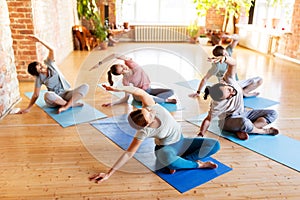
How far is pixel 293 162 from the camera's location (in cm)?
212

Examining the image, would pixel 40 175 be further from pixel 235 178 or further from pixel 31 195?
pixel 235 178

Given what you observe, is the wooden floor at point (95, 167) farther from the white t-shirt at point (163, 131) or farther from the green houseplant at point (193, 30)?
the green houseplant at point (193, 30)

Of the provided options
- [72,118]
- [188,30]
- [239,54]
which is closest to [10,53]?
[72,118]

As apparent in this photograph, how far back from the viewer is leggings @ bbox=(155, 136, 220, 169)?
189cm

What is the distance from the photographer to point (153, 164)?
208cm

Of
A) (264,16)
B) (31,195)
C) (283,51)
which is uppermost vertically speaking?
(264,16)

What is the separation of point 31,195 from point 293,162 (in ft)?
6.09

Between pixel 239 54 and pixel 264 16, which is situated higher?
pixel 264 16

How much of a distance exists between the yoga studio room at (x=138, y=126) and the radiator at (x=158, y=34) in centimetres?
278

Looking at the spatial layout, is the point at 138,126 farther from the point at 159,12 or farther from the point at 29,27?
the point at 159,12

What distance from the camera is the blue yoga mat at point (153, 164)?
1.87 m

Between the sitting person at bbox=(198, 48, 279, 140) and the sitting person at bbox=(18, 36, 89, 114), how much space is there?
4.95 ft

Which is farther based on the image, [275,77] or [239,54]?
[239,54]

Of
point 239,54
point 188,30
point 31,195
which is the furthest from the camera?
point 188,30
